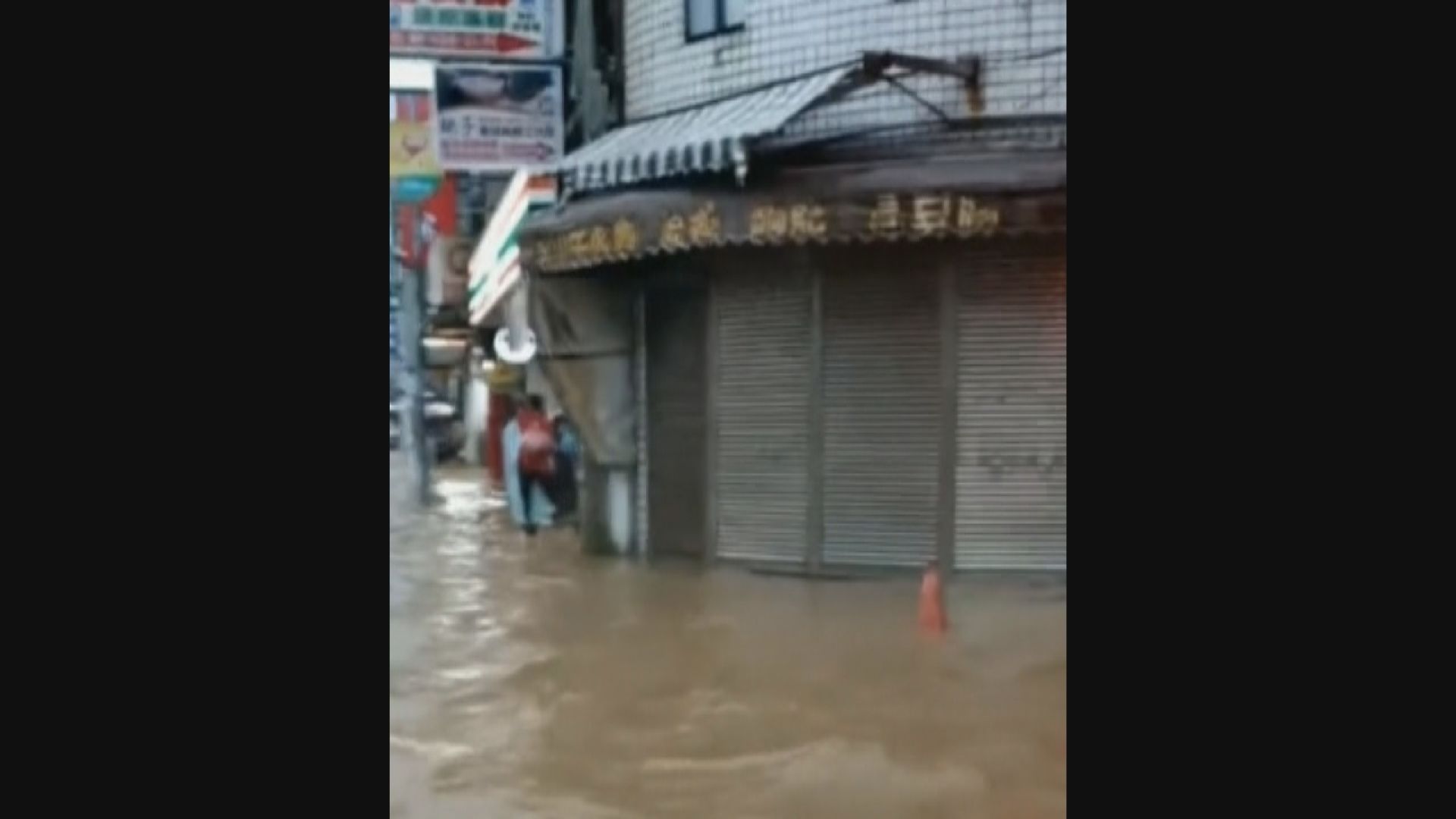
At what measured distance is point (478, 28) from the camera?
15570 mm

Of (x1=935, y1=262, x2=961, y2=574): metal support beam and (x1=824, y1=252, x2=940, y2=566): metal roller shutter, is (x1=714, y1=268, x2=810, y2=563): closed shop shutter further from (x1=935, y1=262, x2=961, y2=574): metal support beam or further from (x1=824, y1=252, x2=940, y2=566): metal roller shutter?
(x1=935, y1=262, x2=961, y2=574): metal support beam

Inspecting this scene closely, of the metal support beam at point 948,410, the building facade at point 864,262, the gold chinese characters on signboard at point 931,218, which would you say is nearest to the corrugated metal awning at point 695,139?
the building facade at point 864,262

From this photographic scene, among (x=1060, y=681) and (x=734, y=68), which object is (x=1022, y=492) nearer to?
(x=1060, y=681)

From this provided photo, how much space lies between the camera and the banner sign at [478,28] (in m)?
15.3

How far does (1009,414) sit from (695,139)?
10.7 feet

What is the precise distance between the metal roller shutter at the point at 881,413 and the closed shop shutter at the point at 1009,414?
10.4 inches

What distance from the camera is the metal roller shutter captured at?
1317 cm

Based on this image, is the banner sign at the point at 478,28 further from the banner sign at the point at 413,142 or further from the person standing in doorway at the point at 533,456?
the person standing in doorway at the point at 533,456

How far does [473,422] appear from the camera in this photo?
1854 inches

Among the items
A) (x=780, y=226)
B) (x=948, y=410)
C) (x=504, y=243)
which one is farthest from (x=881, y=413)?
(x=504, y=243)

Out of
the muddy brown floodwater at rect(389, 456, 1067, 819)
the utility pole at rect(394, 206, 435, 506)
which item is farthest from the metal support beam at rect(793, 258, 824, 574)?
the utility pole at rect(394, 206, 435, 506)

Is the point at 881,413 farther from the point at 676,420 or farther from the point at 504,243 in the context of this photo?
the point at 504,243
